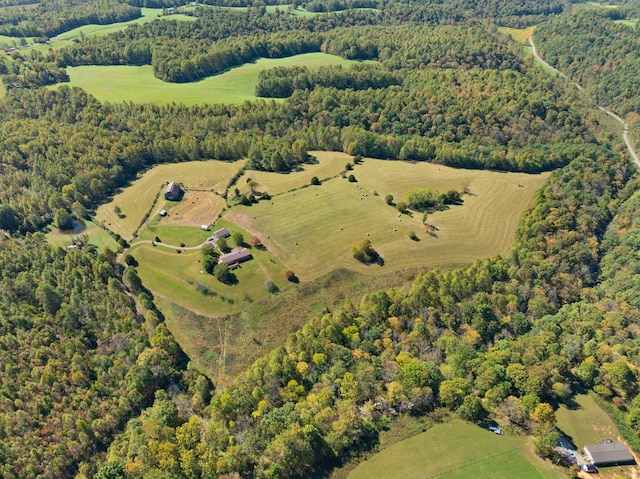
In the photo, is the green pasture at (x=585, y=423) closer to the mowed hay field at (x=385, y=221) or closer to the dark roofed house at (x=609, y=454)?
the dark roofed house at (x=609, y=454)

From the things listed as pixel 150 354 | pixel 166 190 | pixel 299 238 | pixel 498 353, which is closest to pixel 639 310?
pixel 498 353

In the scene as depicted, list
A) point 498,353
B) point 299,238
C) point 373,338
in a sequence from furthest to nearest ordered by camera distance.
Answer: point 299,238
point 373,338
point 498,353

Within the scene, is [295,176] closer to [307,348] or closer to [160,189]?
[160,189]

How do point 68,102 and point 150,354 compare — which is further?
point 68,102

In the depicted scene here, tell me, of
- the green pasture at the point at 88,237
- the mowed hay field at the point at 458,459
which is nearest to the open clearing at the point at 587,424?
the mowed hay field at the point at 458,459

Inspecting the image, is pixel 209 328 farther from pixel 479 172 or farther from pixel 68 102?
pixel 68 102

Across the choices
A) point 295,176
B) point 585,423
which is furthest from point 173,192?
point 585,423

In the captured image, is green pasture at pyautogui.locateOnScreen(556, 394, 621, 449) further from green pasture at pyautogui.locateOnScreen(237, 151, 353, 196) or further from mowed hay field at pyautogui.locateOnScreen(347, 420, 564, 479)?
green pasture at pyautogui.locateOnScreen(237, 151, 353, 196)
